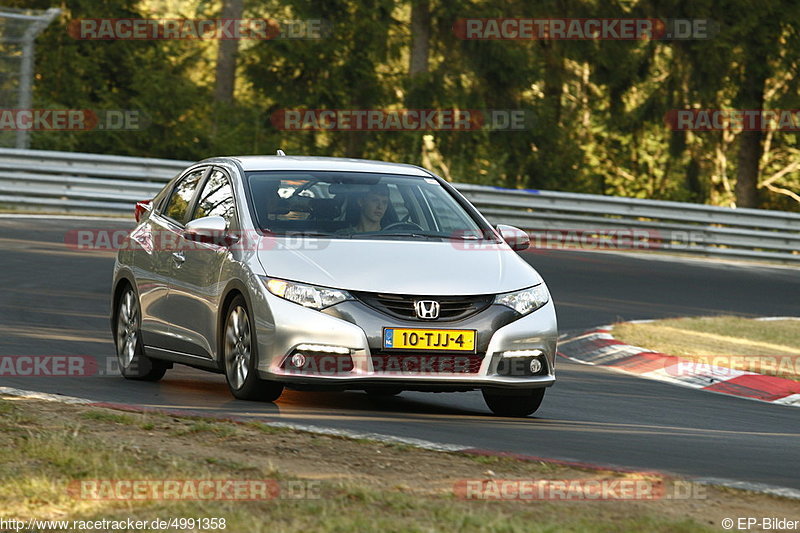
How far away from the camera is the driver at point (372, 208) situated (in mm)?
9289

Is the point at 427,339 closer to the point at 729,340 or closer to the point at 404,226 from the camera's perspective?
the point at 404,226

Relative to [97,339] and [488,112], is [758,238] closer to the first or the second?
[488,112]

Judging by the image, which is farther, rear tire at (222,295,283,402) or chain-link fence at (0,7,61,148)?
chain-link fence at (0,7,61,148)

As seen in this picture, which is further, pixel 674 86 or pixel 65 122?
pixel 674 86

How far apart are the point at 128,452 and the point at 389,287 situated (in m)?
2.14

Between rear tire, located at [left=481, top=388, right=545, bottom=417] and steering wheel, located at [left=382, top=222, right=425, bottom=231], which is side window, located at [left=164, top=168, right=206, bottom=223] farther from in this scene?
rear tire, located at [left=481, top=388, right=545, bottom=417]

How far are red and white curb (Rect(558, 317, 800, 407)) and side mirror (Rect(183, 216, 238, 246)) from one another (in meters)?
4.69

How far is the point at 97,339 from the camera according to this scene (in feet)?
40.0

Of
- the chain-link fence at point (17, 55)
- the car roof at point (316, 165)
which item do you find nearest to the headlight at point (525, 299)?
the car roof at point (316, 165)

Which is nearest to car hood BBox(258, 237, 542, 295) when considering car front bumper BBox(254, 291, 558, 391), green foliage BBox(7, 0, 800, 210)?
car front bumper BBox(254, 291, 558, 391)

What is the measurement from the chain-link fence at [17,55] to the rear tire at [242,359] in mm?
16540

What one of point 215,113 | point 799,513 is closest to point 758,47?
point 215,113

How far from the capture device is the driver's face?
9.38m

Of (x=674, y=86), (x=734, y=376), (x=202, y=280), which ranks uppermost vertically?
(x=674, y=86)
